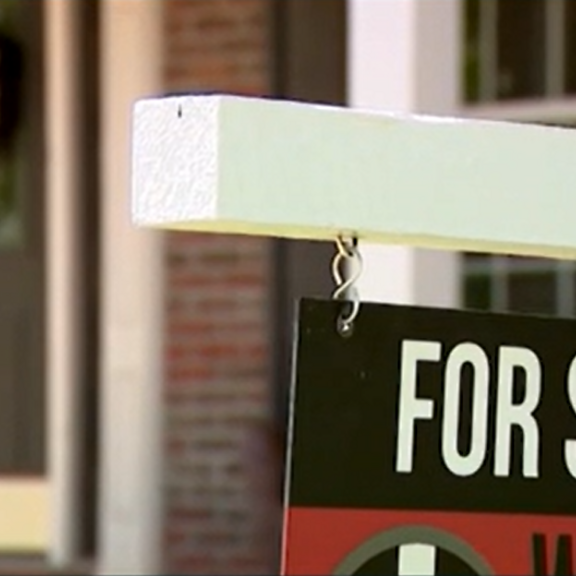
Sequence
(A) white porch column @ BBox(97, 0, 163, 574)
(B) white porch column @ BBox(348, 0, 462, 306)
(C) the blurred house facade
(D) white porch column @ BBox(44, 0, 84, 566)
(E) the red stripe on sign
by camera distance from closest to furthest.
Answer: (E) the red stripe on sign < (B) white porch column @ BBox(348, 0, 462, 306) < (C) the blurred house facade < (A) white porch column @ BBox(97, 0, 163, 574) < (D) white porch column @ BBox(44, 0, 84, 566)

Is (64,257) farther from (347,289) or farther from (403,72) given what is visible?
(347,289)

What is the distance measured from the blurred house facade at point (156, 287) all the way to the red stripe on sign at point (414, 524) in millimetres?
2704

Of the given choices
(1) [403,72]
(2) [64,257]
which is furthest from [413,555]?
(2) [64,257]

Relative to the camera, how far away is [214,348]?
15.6 feet

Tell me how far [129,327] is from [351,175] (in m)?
3.33

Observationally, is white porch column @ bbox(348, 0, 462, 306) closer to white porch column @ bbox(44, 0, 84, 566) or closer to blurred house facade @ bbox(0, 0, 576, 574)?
blurred house facade @ bbox(0, 0, 576, 574)

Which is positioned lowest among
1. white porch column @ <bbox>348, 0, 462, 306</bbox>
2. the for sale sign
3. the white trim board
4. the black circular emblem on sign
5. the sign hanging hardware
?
the black circular emblem on sign

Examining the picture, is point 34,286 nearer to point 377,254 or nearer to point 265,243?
point 265,243

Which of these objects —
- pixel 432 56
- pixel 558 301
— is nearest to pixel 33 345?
pixel 558 301

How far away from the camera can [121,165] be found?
470 cm

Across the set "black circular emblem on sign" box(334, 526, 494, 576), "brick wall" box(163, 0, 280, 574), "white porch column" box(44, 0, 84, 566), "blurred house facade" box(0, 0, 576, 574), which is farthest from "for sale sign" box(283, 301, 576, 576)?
"white porch column" box(44, 0, 84, 566)

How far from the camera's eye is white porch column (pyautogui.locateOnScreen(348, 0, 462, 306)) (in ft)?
11.0

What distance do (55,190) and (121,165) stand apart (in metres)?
0.40

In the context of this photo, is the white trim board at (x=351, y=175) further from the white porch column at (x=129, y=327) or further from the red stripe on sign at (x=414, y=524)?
the white porch column at (x=129, y=327)
